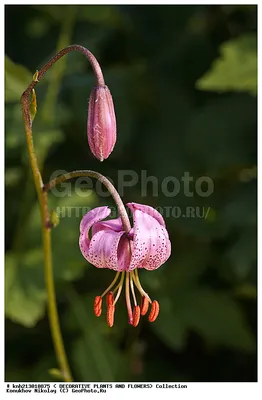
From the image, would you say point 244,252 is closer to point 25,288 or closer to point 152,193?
point 152,193

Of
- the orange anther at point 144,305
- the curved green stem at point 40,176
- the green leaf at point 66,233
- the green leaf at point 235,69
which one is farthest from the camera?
the green leaf at point 66,233

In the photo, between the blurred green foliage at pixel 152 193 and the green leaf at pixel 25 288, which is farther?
the blurred green foliage at pixel 152 193

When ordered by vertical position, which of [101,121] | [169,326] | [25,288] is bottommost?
[169,326]

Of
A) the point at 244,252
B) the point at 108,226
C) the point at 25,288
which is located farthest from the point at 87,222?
the point at 244,252

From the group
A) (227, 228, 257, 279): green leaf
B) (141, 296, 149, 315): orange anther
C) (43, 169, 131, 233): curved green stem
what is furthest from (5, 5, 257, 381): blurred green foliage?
(43, 169, 131, 233): curved green stem

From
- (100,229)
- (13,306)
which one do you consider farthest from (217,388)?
(100,229)

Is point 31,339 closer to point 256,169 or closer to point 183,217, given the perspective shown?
point 183,217

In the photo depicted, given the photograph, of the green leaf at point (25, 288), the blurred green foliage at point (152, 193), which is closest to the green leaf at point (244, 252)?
the blurred green foliage at point (152, 193)

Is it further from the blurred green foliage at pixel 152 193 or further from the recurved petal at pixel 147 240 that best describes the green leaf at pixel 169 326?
the recurved petal at pixel 147 240
